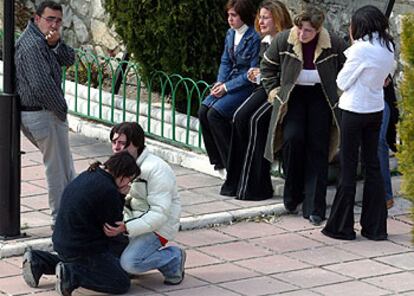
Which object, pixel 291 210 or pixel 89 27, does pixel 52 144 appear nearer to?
pixel 291 210

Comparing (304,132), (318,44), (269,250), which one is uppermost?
(318,44)

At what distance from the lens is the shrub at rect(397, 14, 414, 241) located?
21.2 ft

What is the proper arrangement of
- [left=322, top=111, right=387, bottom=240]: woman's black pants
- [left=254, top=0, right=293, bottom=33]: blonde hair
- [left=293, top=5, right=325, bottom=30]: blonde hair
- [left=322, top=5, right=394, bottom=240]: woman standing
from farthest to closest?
[left=254, top=0, right=293, bottom=33]: blonde hair < [left=293, top=5, right=325, bottom=30]: blonde hair < [left=322, top=111, right=387, bottom=240]: woman's black pants < [left=322, top=5, right=394, bottom=240]: woman standing

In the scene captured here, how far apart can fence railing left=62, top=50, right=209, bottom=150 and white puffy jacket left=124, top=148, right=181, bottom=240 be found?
2668 mm

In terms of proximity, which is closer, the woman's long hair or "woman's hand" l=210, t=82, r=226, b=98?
the woman's long hair

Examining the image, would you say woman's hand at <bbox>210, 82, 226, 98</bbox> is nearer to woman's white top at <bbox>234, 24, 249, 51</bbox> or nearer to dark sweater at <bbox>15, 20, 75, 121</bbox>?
woman's white top at <bbox>234, 24, 249, 51</bbox>

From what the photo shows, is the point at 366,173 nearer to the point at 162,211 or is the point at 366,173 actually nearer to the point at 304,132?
the point at 304,132

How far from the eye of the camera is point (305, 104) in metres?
10.0

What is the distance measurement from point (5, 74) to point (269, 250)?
89.1 inches

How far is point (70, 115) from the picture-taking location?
41.5ft

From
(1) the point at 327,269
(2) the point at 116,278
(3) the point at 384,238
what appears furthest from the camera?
(3) the point at 384,238

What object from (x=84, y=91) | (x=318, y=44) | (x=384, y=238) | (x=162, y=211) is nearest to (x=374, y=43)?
(x=318, y=44)

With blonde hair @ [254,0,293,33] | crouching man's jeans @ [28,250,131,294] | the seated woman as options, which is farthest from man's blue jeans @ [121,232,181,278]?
blonde hair @ [254,0,293,33]

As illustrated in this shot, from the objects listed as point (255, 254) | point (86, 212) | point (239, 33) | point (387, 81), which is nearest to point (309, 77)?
point (387, 81)
